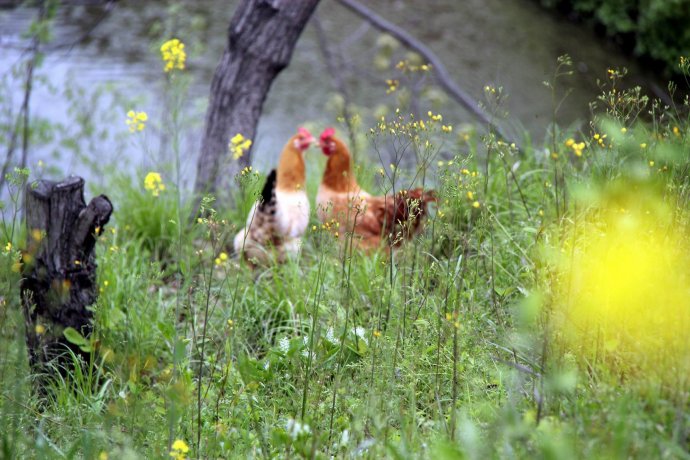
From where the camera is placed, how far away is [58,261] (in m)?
3.23

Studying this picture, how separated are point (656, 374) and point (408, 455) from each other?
674 mm

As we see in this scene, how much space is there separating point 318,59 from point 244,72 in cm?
599

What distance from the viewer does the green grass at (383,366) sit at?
2043 millimetres

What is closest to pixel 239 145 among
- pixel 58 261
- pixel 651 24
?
pixel 58 261

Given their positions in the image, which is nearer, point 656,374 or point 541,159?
point 656,374

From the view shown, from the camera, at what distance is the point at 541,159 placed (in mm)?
4434

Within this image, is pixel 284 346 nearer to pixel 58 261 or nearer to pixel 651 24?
pixel 58 261

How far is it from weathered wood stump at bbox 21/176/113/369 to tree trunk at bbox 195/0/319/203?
4.82 ft

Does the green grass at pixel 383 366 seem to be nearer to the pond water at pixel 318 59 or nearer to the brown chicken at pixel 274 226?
the brown chicken at pixel 274 226

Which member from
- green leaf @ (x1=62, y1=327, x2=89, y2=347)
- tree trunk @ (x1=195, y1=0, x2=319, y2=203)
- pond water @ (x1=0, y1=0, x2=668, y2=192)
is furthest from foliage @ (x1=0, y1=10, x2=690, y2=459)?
pond water @ (x1=0, y1=0, x2=668, y2=192)

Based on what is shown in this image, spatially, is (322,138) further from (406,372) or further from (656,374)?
(656,374)

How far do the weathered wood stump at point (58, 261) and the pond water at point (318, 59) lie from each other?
12.8 ft

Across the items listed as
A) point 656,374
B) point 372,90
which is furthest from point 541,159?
point 372,90

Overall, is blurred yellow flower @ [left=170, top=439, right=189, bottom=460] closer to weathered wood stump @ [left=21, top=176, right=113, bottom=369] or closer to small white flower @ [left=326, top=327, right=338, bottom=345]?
small white flower @ [left=326, top=327, right=338, bottom=345]
